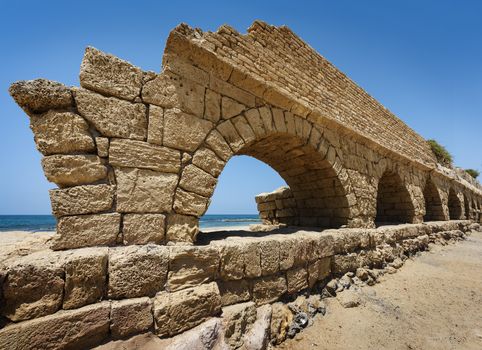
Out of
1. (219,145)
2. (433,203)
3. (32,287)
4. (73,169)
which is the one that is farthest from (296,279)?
(433,203)

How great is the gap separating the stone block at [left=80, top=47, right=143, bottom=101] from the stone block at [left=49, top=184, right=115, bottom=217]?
92cm

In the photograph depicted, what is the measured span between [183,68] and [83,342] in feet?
8.80

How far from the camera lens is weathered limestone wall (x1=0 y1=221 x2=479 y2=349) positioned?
1.58 m

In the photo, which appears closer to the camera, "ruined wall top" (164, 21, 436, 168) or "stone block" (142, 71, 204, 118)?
"stone block" (142, 71, 204, 118)

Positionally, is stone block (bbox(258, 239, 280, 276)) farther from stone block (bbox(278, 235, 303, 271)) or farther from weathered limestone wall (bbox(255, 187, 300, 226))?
weathered limestone wall (bbox(255, 187, 300, 226))

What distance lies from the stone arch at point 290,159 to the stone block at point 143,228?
0.78 feet

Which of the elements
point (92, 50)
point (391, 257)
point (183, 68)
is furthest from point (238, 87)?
point (391, 257)

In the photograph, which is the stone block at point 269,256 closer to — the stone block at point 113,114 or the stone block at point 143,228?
the stone block at point 143,228

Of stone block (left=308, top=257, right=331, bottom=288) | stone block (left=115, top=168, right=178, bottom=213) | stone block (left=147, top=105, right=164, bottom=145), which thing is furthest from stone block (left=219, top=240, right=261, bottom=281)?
stone block (left=147, top=105, right=164, bottom=145)

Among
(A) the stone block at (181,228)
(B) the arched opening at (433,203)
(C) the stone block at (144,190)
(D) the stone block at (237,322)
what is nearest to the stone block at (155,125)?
(C) the stone block at (144,190)

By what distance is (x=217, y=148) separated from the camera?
9.10 ft

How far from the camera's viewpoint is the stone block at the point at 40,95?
193 centimetres

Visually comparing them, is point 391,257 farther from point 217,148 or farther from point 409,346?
point 217,148

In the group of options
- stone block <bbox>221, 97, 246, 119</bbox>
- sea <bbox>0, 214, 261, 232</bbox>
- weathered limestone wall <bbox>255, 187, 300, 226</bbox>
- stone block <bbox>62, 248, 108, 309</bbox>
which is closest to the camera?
stone block <bbox>62, 248, 108, 309</bbox>
